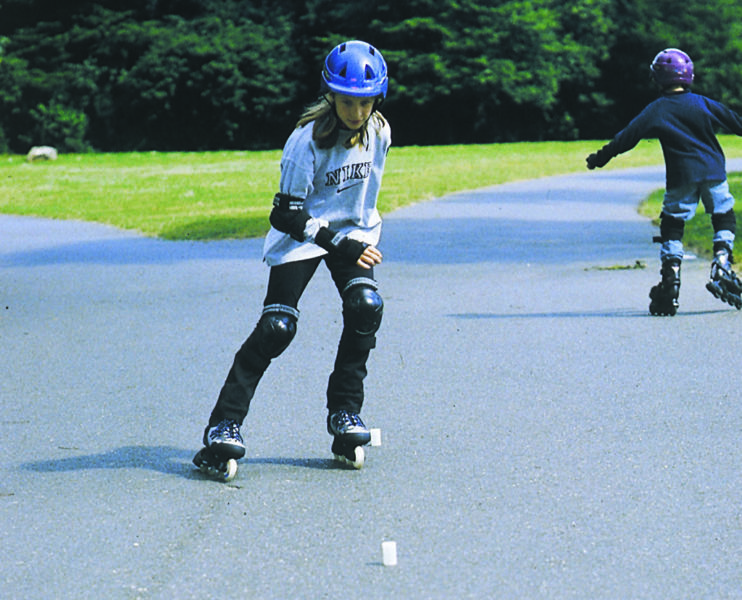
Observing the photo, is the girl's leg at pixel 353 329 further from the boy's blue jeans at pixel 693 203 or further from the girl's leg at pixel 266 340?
the boy's blue jeans at pixel 693 203

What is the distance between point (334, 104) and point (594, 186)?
723 inches

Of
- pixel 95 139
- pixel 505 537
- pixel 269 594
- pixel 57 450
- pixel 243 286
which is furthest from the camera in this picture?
pixel 95 139

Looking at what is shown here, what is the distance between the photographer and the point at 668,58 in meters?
8.21

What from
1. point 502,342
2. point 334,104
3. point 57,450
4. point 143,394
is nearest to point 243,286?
point 502,342

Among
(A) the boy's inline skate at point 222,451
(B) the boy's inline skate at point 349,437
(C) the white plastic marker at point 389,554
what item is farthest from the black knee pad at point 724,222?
(C) the white plastic marker at point 389,554

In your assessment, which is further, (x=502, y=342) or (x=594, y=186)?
(x=594, y=186)

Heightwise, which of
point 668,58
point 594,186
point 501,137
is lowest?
point 501,137

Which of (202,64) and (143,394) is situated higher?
(143,394)

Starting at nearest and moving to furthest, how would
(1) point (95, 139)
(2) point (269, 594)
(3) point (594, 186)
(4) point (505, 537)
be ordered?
1. (2) point (269, 594)
2. (4) point (505, 537)
3. (3) point (594, 186)
4. (1) point (95, 139)

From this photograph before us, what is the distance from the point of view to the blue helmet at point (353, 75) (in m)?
4.35

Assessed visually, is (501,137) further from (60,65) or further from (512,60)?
(60,65)

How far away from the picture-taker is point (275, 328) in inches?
180

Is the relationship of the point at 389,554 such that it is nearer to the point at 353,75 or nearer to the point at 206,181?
the point at 353,75

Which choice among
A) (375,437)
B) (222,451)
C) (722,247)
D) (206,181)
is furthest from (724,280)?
(206,181)
